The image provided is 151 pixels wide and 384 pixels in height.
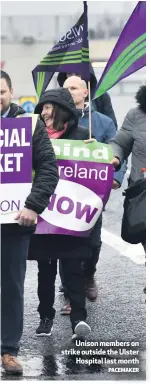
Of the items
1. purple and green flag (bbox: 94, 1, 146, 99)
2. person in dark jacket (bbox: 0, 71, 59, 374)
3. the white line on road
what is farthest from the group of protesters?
the white line on road

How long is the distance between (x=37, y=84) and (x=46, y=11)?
9.23 feet

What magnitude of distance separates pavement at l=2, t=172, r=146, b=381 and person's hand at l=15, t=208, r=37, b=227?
35.4 inches

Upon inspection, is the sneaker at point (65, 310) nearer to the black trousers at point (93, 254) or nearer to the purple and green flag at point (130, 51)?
the black trousers at point (93, 254)

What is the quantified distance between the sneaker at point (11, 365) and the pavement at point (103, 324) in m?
0.05

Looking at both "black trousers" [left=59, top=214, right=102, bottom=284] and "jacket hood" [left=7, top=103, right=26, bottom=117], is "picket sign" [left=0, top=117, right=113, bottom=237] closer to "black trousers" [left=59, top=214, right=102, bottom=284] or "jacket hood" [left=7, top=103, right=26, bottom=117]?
"black trousers" [left=59, top=214, right=102, bottom=284]

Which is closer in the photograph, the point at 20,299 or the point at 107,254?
the point at 20,299

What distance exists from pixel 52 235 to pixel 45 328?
0.65 metres

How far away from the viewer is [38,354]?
642cm

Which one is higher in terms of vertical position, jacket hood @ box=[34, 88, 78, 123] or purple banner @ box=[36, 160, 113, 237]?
jacket hood @ box=[34, 88, 78, 123]

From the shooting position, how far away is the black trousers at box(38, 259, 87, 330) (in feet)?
21.8

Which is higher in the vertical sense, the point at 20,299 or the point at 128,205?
the point at 128,205

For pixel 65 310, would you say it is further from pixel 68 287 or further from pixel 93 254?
pixel 68 287

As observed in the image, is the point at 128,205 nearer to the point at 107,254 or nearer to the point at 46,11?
the point at 107,254
